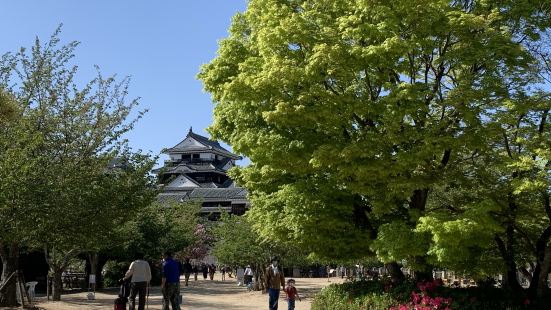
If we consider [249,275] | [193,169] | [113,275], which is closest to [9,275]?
[249,275]

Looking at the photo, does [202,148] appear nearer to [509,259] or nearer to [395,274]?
[395,274]

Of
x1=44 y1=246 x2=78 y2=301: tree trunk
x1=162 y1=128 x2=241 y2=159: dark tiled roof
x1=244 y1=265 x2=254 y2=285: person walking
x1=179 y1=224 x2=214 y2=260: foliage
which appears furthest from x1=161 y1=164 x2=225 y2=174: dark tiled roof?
x1=44 y1=246 x2=78 y2=301: tree trunk

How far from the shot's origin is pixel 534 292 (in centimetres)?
Answer: 1513

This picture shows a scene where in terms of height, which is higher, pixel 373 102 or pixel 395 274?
pixel 373 102

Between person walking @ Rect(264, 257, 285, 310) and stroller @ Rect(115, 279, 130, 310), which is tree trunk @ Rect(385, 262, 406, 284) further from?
stroller @ Rect(115, 279, 130, 310)

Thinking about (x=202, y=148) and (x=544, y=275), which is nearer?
(x=544, y=275)

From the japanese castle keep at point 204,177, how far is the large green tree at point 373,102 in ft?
179

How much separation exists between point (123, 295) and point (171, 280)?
1.37 m

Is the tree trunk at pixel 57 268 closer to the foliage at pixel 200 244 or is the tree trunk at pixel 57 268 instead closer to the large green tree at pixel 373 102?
the large green tree at pixel 373 102

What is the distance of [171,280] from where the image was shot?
A: 14898 millimetres

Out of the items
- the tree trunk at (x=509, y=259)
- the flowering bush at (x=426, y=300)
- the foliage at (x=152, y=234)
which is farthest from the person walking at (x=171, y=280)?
Answer: the foliage at (x=152, y=234)

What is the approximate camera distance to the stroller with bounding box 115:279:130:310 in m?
13.3

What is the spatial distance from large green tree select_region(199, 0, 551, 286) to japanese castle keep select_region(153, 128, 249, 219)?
54643 mm

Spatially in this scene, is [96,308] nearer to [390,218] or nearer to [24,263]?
[390,218]
